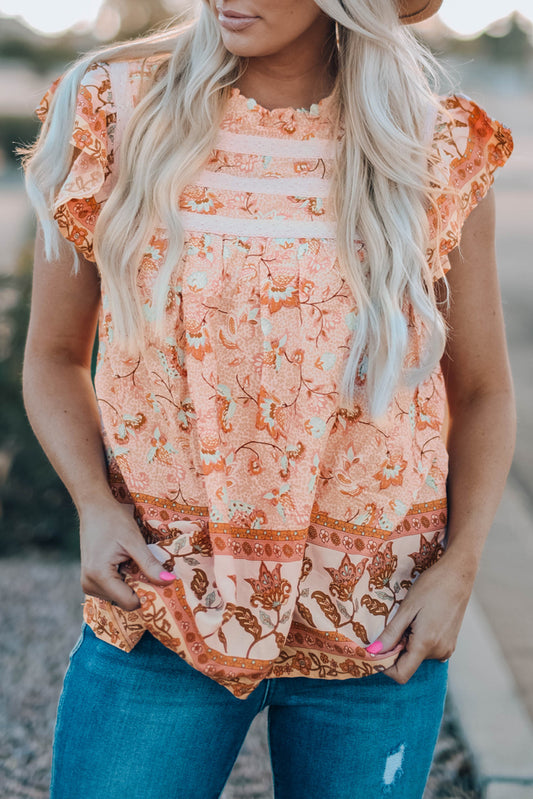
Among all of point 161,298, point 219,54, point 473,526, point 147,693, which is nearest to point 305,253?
point 161,298

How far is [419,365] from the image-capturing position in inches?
66.9

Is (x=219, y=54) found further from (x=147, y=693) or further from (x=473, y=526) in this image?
(x=147, y=693)

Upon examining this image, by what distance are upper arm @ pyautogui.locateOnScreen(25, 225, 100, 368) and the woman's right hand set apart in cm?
32

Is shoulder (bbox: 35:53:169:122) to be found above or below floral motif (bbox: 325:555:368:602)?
above

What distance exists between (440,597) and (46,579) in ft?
10.2

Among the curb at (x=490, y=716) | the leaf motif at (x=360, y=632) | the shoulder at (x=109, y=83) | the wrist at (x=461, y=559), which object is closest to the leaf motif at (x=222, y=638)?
the leaf motif at (x=360, y=632)

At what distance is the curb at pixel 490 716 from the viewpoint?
2906 millimetres

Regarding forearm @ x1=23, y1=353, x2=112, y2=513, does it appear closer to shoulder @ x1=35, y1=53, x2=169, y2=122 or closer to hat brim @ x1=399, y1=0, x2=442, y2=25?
shoulder @ x1=35, y1=53, x2=169, y2=122

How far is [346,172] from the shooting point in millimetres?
1695

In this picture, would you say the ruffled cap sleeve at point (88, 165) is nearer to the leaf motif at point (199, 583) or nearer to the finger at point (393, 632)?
the leaf motif at point (199, 583)

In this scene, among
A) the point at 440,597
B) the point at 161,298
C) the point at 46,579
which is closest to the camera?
the point at 161,298

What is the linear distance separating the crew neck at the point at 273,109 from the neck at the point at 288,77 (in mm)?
18

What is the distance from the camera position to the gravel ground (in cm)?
309

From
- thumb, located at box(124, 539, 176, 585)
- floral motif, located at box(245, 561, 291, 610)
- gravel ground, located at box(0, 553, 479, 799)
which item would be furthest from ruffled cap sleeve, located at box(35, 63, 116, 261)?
gravel ground, located at box(0, 553, 479, 799)
